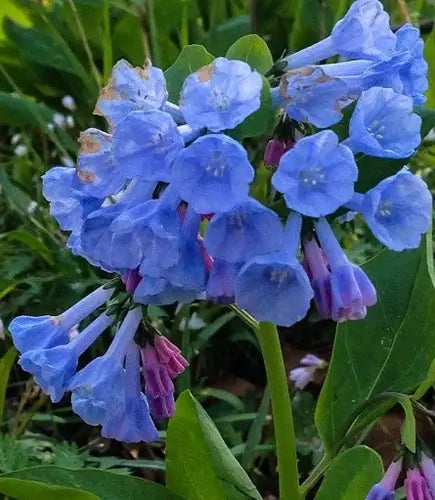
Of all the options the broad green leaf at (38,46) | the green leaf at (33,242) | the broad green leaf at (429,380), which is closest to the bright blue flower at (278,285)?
the broad green leaf at (429,380)

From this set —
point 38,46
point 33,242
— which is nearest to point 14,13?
point 38,46

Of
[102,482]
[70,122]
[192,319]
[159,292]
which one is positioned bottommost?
[192,319]

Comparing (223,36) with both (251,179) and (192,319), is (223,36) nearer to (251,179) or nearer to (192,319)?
(192,319)

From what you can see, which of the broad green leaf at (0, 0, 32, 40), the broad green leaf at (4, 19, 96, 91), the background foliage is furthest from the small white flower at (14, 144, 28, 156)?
the broad green leaf at (0, 0, 32, 40)

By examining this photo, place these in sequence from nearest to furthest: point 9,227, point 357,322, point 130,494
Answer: point 130,494
point 357,322
point 9,227

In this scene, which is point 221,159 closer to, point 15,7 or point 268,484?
point 268,484

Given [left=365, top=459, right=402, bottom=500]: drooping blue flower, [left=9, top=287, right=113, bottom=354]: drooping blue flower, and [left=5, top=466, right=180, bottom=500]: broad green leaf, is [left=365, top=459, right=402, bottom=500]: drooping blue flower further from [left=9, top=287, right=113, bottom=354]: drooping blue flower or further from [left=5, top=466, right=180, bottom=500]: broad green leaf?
[left=9, top=287, right=113, bottom=354]: drooping blue flower

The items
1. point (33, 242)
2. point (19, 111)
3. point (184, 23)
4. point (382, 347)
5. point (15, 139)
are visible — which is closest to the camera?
point (382, 347)

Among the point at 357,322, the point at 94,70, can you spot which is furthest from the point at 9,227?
the point at 357,322
